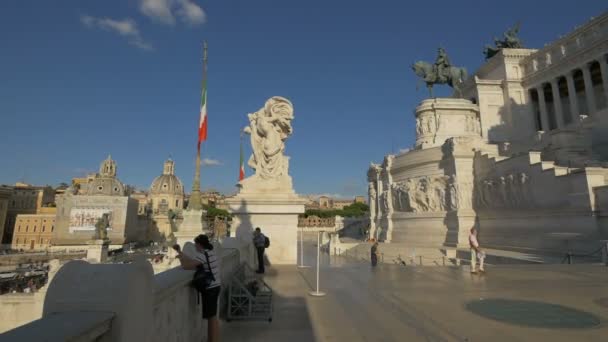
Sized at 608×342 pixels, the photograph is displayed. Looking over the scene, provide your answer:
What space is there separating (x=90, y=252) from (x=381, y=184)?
2746cm

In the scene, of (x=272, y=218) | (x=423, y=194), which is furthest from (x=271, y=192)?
(x=423, y=194)

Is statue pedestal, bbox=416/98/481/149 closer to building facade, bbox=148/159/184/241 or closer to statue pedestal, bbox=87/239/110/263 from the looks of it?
statue pedestal, bbox=87/239/110/263

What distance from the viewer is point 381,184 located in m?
32.6

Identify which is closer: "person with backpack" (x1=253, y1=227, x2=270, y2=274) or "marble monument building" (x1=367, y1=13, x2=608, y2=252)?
"person with backpack" (x1=253, y1=227, x2=270, y2=274)

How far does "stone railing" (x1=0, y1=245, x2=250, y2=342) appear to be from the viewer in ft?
5.80

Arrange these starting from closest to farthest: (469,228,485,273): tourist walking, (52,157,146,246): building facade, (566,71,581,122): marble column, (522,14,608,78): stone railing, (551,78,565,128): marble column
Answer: (469,228,485,273): tourist walking < (522,14,608,78): stone railing < (566,71,581,122): marble column < (551,78,565,128): marble column < (52,157,146,246): building facade

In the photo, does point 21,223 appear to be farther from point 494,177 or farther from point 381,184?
point 494,177

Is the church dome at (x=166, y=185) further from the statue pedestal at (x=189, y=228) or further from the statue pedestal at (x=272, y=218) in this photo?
the statue pedestal at (x=272, y=218)

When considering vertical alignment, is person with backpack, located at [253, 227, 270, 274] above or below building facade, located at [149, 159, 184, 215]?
below

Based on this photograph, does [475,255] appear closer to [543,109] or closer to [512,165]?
[512,165]

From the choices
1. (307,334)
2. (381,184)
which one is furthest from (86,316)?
(381,184)

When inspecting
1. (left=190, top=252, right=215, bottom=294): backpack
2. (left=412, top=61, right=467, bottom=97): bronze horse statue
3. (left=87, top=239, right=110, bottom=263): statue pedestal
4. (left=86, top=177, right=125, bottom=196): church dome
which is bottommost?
(left=87, top=239, right=110, bottom=263): statue pedestal

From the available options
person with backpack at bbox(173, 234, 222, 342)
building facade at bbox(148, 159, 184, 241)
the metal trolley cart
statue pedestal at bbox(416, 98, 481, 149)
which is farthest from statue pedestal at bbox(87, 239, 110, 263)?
building facade at bbox(148, 159, 184, 241)

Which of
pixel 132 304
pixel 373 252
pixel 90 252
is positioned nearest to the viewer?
pixel 132 304
